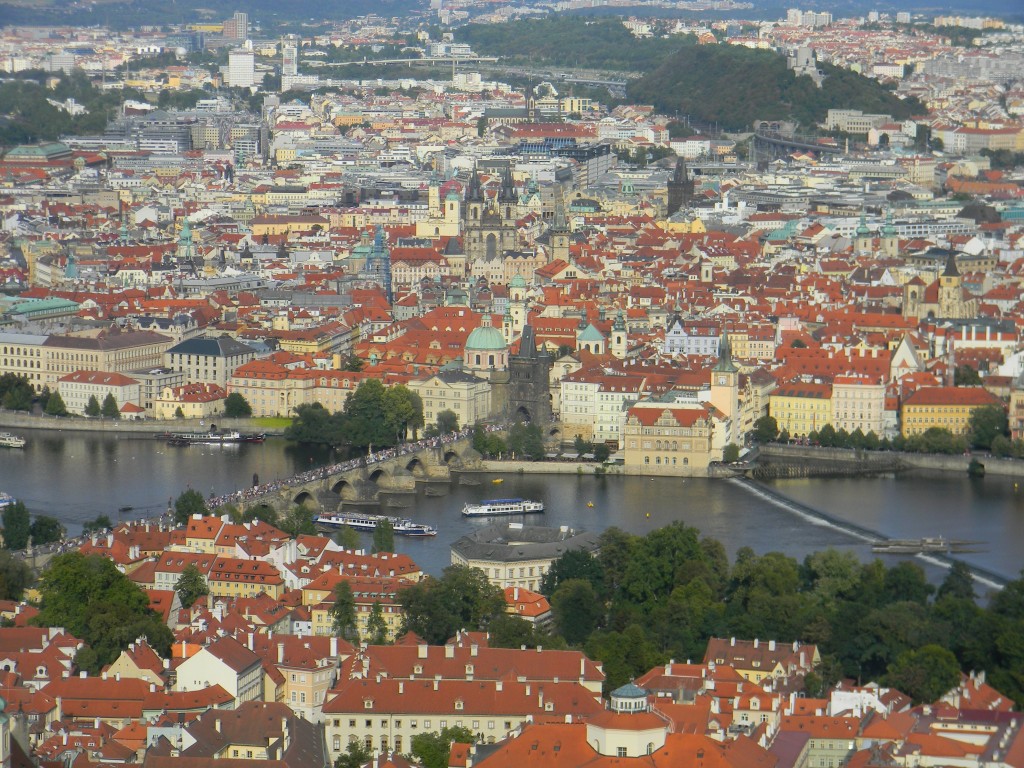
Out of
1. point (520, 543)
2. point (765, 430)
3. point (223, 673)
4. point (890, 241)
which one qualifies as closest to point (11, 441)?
point (765, 430)

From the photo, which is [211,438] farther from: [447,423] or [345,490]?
[345,490]

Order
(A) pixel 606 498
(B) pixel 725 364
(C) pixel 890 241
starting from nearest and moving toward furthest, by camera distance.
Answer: (A) pixel 606 498 < (B) pixel 725 364 < (C) pixel 890 241

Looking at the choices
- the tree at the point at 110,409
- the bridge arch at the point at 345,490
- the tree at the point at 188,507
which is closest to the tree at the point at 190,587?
the tree at the point at 188,507

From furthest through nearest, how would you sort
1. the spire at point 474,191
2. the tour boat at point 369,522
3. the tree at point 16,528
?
1. the spire at point 474,191
2. the tour boat at point 369,522
3. the tree at point 16,528

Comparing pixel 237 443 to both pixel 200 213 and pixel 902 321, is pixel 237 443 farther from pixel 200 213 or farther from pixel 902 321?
pixel 200 213

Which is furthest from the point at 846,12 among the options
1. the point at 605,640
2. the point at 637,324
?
the point at 605,640

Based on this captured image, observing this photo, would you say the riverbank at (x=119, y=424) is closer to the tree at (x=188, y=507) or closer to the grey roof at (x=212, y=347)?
the grey roof at (x=212, y=347)

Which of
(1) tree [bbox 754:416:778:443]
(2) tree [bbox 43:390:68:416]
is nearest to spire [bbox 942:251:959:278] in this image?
(1) tree [bbox 754:416:778:443]
